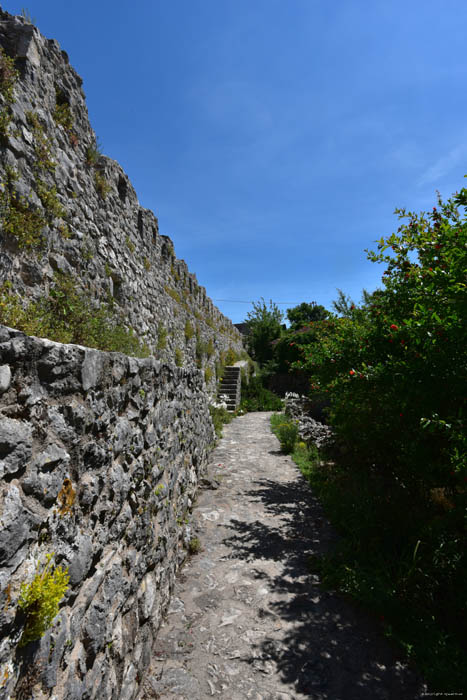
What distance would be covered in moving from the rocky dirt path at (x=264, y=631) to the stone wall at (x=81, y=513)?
0.97 ft

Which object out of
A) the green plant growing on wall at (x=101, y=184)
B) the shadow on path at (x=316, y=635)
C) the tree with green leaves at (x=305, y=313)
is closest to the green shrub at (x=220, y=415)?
the shadow on path at (x=316, y=635)

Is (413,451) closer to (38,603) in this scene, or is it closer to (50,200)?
(38,603)

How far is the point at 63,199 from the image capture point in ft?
13.1

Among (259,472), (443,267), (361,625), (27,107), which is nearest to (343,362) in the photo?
(443,267)

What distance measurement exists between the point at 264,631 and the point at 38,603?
7.56ft

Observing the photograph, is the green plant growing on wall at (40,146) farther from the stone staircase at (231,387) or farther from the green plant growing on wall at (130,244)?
the stone staircase at (231,387)

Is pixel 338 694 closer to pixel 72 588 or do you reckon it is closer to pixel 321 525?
pixel 72 588

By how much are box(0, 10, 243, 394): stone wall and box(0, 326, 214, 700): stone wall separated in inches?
71.7

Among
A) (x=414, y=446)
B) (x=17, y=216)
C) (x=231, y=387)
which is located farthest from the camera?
(x=231, y=387)

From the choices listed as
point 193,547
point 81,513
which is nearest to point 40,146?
point 81,513

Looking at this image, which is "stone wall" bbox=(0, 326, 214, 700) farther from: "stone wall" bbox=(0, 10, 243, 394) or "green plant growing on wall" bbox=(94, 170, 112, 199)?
"green plant growing on wall" bbox=(94, 170, 112, 199)

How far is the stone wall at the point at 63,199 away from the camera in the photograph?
3234 millimetres

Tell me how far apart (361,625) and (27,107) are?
6020 mm

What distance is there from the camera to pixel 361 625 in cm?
280
